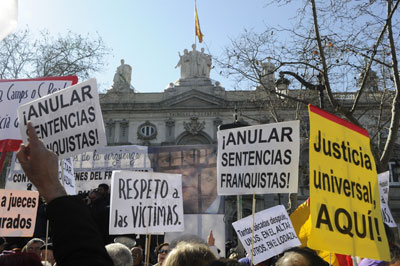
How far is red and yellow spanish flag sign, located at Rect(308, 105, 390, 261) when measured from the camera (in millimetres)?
3289

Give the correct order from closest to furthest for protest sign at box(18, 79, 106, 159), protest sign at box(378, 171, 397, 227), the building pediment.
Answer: protest sign at box(18, 79, 106, 159), protest sign at box(378, 171, 397, 227), the building pediment

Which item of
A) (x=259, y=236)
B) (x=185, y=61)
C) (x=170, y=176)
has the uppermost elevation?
(x=185, y=61)

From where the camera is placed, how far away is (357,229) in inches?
135

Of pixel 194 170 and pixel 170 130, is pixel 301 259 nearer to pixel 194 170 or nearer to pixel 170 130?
pixel 194 170

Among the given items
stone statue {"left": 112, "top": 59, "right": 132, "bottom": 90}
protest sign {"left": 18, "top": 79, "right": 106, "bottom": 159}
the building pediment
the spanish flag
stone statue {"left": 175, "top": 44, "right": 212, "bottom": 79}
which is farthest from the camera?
the spanish flag

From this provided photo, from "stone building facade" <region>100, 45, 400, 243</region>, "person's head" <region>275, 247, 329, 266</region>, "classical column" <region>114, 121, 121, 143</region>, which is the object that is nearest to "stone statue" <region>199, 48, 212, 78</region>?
"stone building facade" <region>100, 45, 400, 243</region>

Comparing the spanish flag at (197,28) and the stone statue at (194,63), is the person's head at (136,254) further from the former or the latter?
the spanish flag at (197,28)

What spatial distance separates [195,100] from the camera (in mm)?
35219

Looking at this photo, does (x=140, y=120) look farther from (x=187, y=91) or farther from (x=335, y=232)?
(x=335, y=232)

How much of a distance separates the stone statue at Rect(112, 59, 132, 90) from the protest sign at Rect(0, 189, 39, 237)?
3033 cm

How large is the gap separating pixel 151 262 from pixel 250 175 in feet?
15.0

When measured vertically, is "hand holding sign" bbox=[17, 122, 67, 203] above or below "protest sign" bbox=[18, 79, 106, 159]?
below

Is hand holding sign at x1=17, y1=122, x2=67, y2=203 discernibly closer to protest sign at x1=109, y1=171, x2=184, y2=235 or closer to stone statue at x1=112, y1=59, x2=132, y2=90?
protest sign at x1=109, y1=171, x2=184, y2=235

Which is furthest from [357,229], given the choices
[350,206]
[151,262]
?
[151,262]
